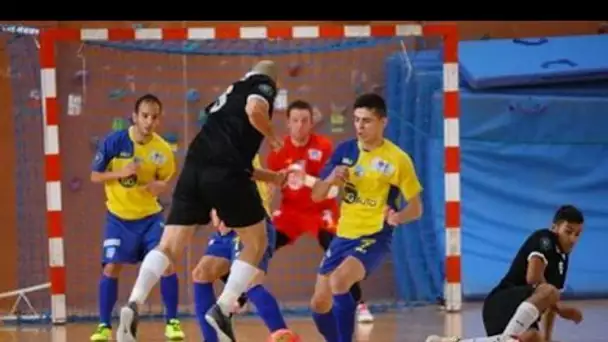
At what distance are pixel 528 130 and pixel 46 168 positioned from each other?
3.99 m

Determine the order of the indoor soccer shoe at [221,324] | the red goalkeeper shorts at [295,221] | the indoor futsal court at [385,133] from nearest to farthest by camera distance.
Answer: the indoor soccer shoe at [221,324]
the red goalkeeper shorts at [295,221]
the indoor futsal court at [385,133]

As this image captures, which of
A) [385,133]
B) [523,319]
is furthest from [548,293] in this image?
[385,133]

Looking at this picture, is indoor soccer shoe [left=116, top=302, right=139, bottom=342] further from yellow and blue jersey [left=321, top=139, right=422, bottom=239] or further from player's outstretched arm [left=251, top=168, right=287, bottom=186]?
yellow and blue jersey [left=321, top=139, right=422, bottom=239]

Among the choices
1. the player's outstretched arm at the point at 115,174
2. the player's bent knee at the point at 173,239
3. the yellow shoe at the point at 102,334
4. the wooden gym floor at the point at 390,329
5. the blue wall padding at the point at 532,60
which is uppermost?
the blue wall padding at the point at 532,60

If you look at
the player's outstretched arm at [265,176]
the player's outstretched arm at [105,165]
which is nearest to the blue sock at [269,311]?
the player's outstretched arm at [265,176]

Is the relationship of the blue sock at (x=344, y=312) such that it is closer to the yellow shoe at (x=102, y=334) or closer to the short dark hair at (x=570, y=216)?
the short dark hair at (x=570, y=216)

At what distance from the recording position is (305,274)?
37.9 feet

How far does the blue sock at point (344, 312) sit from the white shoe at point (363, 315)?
7.93ft

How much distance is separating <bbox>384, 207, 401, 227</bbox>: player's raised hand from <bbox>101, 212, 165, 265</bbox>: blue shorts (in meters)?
2.14

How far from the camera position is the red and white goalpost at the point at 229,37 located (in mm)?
10125

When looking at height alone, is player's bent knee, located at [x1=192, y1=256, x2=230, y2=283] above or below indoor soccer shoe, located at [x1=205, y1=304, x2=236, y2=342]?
above

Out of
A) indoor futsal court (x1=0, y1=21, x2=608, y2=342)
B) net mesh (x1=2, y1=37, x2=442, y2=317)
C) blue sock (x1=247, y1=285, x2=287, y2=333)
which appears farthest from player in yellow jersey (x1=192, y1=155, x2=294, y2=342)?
net mesh (x1=2, y1=37, x2=442, y2=317)

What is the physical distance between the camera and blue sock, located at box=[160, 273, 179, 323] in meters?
9.36

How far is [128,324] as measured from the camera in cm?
704
